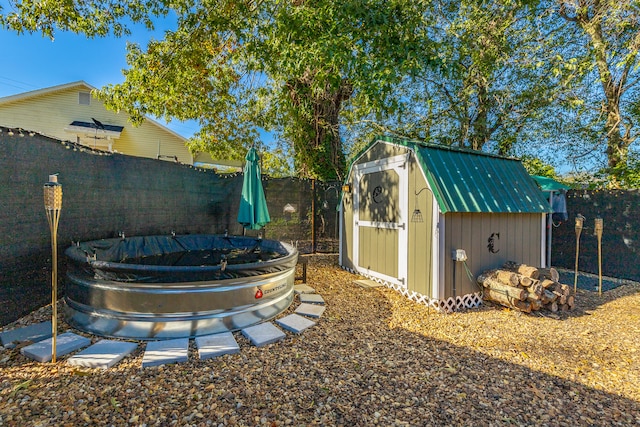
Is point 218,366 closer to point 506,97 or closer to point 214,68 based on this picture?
point 214,68

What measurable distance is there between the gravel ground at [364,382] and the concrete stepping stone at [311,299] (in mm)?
597

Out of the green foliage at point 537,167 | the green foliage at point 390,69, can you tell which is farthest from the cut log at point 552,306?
the green foliage at point 537,167

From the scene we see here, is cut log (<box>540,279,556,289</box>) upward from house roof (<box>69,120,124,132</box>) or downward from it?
downward

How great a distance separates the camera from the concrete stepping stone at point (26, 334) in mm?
2504

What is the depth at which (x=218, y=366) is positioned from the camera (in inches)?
91.2

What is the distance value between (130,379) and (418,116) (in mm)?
8033

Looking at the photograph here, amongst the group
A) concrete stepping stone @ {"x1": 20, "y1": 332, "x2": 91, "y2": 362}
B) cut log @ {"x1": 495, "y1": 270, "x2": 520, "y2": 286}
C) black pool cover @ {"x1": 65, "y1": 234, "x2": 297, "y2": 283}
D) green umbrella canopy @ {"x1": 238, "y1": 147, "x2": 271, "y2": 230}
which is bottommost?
concrete stepping stone @ {"x1": 20, "y1": 332, "x2": 91, "y2": 362}

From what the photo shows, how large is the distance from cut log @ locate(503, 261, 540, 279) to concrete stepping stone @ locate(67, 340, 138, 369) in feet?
14.3

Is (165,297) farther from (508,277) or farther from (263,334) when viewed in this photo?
(508,277)

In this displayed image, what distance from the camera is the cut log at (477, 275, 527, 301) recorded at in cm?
365

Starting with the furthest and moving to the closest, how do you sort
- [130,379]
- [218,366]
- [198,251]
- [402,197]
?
[198,251] < [402,197] < [218,366] < [130,379]

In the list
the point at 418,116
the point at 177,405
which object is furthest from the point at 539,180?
the point at 177,405

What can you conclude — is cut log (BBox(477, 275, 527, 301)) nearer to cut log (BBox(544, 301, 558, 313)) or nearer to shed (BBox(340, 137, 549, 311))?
shed (BBox(340, 137, 549, 311))

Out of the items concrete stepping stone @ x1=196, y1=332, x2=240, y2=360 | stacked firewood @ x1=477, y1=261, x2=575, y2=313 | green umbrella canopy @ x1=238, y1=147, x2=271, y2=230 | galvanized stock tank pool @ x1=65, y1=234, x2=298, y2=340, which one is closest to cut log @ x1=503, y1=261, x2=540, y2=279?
stacked firewood @ x1=477, y1=261, x2=575, y2=313
